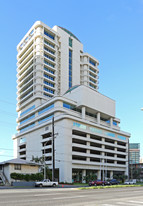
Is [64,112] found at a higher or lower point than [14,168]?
higher

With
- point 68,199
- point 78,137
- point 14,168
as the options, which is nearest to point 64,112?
point 78,137

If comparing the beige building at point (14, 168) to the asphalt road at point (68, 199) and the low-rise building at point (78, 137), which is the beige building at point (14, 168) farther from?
the asphalt road at point (68, 199)

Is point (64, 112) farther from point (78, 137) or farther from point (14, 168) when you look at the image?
point (14, 168)

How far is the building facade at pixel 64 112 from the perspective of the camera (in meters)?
79.5

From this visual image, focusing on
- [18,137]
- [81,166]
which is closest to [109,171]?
[81,166]

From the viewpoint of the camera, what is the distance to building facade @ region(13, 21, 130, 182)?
79.5 meters

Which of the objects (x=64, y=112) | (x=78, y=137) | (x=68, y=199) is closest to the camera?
(x=68, y=199)

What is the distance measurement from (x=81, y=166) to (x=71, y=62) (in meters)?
50.0

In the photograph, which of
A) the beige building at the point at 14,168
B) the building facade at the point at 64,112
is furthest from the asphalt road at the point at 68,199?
the building facade at the point at 64,112

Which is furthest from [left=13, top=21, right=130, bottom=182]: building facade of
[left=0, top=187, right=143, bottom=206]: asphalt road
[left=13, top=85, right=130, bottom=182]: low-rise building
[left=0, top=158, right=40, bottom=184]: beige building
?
[left=0, top=187, right=143, bottom=206]: asphalt road

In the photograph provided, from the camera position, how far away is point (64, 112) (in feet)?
271

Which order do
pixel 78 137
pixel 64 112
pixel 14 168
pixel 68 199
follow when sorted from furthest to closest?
pixel 64 112, pixel 78 137, pixel 14 168, pixel 68 199

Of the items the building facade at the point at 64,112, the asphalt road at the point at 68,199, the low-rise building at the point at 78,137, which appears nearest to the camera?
the asphalt road at the point at 68,199

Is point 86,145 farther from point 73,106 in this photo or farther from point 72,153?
point 73,106
